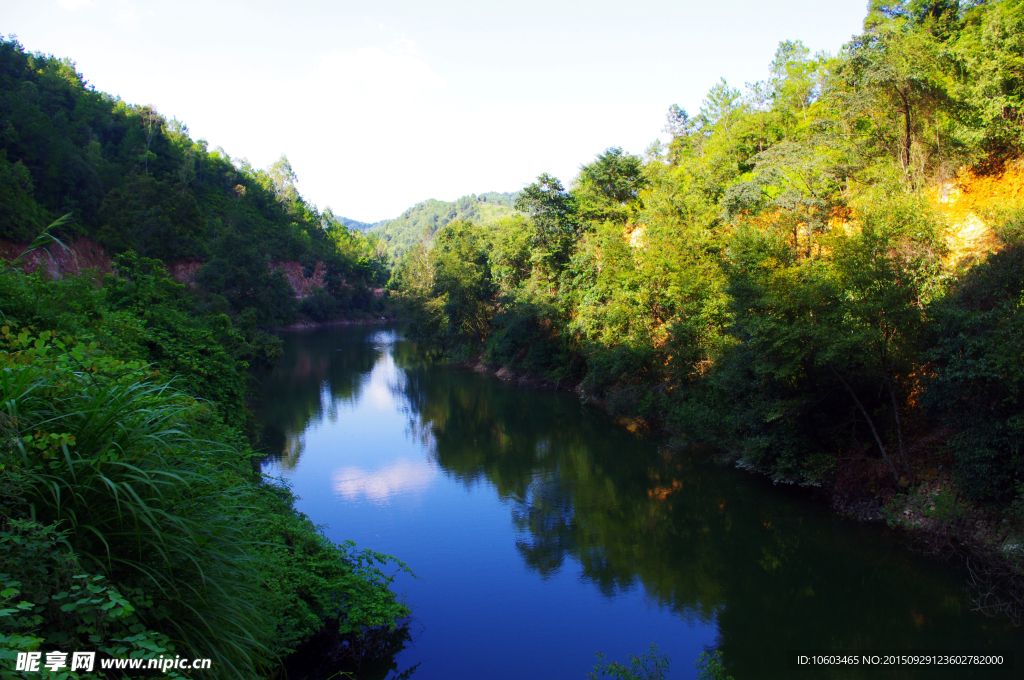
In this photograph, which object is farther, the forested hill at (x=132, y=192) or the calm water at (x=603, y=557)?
the forested hill at (x=132, y=192)

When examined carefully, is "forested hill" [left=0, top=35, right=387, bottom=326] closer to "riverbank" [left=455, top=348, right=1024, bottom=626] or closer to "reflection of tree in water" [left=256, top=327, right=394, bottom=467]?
"reflection of tree in water" [left=256, top=327, right=394, bottom=467]

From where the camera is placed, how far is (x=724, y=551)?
38.6 ft

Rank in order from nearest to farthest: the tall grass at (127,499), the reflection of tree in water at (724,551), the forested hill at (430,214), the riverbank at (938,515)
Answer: the tall grass at (127,499), the reflection of tree in water at (724,551), the riverbank at (938,515), the forested hill at (430,214)

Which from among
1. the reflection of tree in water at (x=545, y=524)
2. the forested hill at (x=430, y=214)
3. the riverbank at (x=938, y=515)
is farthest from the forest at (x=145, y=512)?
the forested hill at (x=430, y=214)

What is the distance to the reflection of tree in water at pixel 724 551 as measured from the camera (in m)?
8.90

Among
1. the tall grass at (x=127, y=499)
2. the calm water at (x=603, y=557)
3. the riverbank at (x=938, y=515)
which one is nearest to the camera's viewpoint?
the tall grass at (x=127, y=499)

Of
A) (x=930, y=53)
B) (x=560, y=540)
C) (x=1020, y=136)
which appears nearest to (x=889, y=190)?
(x=1020, y=136)

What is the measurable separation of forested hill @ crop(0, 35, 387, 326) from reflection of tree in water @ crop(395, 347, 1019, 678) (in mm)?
16255

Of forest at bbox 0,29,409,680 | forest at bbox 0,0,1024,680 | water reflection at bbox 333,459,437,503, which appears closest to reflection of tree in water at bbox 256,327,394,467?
water reflection at bbox 333,459,437,503

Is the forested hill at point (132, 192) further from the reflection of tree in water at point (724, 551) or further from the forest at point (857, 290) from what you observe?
the forest at point (857, 290)

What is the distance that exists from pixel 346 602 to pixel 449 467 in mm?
10004

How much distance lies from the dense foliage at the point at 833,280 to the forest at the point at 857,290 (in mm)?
55

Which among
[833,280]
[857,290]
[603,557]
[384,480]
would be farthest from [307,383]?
[857,290]

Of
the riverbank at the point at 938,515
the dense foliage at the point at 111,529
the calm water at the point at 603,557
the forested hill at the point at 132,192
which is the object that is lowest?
the calm water at the point at 603,557
